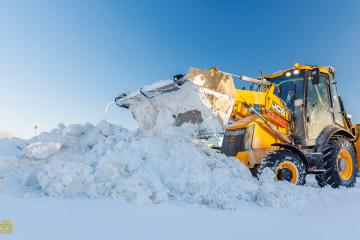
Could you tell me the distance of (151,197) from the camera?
3604mm

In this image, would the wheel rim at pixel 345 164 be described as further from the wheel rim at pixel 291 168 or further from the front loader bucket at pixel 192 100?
the front loader bucket at pixel 192 100

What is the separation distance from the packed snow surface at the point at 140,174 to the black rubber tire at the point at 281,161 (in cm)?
56

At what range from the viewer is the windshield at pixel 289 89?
22.6 ft

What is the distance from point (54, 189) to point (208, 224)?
181 centimetres

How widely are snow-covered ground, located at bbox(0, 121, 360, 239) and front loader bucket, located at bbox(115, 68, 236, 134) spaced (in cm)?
32

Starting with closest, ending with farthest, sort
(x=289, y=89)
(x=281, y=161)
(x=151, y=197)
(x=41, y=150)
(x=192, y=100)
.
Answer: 1. (x=151, y=197)
2. (x=41, y=150)
3. (x=192, y=100)
4. (x=281, y=161)
5. (x=289, y=89)

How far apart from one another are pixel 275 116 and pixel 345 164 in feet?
7.15

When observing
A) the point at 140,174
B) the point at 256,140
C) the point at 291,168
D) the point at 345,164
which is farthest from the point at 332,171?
the point at 140,174

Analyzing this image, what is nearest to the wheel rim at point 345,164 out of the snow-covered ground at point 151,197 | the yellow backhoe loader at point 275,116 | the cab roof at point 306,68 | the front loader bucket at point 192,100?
the yellow backhoe loader at point 275,116

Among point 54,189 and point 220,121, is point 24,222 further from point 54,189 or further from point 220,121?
point 220,121

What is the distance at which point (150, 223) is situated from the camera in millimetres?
2770

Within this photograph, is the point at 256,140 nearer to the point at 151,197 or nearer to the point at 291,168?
the point at 291,168

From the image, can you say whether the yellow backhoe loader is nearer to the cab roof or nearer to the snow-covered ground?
the cab roof

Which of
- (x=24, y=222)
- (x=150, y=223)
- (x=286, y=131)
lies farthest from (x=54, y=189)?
(x=286, y=131)
